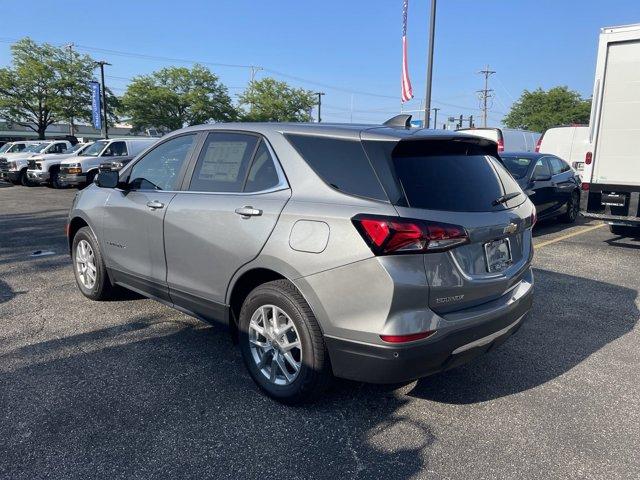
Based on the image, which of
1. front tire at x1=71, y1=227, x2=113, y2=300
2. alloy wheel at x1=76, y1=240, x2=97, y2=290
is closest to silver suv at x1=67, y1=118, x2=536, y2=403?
front tire at x1=71, y1=227, x2=113, y2=300

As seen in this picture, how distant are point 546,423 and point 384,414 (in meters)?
0.96

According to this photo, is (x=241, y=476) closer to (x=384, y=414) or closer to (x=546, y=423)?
(x=384, y=414)

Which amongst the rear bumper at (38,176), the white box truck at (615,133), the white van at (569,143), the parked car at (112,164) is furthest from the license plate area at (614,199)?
the rear bumper at (38,176)

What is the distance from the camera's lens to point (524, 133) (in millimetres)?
18688

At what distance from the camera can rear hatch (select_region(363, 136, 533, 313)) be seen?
2.71 meters

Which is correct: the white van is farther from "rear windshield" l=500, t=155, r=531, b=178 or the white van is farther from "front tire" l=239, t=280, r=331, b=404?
"front tire" l=239, t=280, r=331, b=404

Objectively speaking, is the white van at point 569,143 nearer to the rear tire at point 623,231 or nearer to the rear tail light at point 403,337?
the rear tire at point 623,231

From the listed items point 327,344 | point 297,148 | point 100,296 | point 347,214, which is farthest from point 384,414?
point 100,296

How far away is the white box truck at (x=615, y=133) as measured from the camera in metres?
7.32

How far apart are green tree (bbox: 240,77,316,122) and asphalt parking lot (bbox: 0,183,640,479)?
54.4 meters

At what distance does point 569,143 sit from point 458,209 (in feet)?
45.7

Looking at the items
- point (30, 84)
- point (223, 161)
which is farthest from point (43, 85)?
point (223, 161)

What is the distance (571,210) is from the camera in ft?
35.9

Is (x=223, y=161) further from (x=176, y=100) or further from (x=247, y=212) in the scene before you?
(x=176, y=100)
